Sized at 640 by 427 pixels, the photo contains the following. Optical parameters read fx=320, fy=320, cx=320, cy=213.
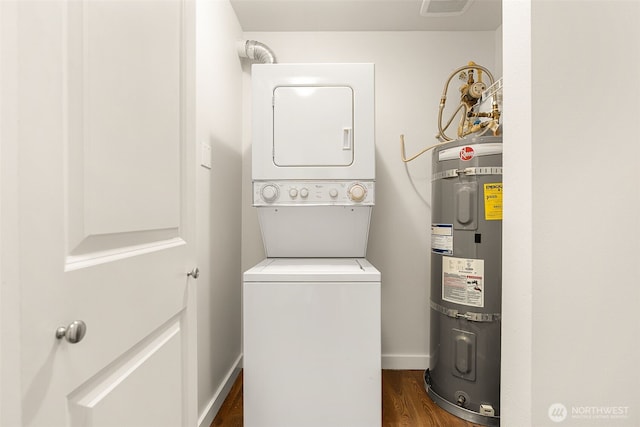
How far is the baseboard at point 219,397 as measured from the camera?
1.54 m

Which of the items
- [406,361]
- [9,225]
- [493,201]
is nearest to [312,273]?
[493,201]

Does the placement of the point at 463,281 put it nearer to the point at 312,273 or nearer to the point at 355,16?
the point at 312,273

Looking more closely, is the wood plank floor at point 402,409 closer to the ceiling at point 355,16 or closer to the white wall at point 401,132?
the white wall at point 401,132

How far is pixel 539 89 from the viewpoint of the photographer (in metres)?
0.91

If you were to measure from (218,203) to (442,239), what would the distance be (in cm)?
127

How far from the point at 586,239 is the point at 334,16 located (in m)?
1.91

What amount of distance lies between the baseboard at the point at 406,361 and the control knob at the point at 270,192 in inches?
55.3

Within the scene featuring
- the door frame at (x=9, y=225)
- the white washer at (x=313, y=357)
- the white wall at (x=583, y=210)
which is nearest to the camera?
the door frame at (x=9, y=225)

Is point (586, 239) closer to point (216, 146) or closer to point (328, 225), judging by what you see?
point (328, 225)

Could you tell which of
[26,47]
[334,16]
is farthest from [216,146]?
[26,47]

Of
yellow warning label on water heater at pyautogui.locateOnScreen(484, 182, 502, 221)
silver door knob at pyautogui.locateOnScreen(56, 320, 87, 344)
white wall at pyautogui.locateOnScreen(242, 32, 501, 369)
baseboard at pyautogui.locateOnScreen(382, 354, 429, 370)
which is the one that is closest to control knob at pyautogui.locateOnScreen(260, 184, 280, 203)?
white wall at pyautogui.locateOnScreen(242, 32, 501, 369)

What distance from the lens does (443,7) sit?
6.45 feet

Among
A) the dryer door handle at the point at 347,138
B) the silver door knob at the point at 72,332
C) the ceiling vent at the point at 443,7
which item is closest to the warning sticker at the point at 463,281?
the dryer door handle at the point at 347,138

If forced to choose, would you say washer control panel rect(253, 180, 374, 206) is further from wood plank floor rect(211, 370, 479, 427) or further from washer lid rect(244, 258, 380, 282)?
wood plank floor rect(211, 370, 479, 427)
